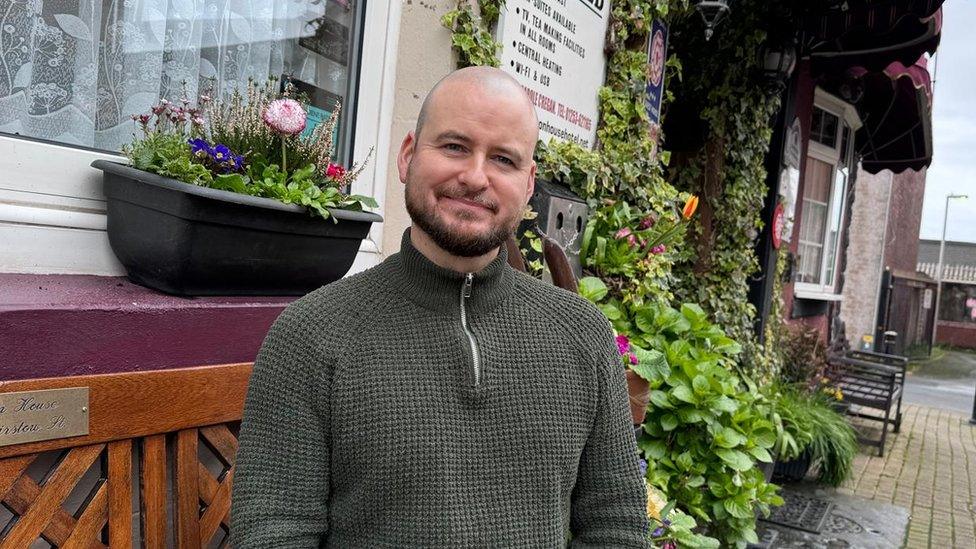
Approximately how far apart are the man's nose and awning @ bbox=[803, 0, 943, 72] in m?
4.79

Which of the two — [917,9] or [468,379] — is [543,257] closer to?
[468,379]

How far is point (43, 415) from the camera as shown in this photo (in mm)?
1273

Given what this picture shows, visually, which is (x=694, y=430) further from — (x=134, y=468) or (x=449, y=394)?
(x=134, y=468)

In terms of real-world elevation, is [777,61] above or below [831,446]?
above

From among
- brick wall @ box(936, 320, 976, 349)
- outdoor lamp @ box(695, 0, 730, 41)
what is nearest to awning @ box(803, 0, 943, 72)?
outdoor lamp @ box(695, 0, 730, 41)

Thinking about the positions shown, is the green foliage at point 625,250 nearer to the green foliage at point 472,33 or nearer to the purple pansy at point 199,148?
the green foliage at point 472,33

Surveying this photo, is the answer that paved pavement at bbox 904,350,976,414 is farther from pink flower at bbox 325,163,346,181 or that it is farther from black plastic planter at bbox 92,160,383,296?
black plastic planter at bbox 92,160,383,296

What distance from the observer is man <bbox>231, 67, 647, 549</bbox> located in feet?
4.12

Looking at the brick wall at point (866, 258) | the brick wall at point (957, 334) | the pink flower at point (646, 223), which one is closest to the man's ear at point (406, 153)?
the pink flower at point (646, 223)

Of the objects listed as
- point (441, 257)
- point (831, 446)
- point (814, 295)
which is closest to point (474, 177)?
point (441, 257)

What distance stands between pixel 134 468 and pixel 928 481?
666cm

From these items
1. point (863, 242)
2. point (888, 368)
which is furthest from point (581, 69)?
point (863, 242)

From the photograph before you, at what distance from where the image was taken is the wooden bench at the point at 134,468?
1281mm

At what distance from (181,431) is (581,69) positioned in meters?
2.55
